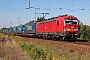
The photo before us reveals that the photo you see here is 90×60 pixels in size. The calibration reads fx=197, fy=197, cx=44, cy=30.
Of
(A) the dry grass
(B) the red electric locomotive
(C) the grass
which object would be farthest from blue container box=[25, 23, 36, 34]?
(C) the grass

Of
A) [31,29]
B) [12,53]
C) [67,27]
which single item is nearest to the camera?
[12,53]

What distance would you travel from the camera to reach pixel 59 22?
2455cm

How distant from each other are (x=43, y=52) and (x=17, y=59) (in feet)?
5.33

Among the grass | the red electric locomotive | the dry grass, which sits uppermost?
the red electric locomotive

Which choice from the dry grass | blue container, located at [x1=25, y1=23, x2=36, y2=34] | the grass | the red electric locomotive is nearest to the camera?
the grass

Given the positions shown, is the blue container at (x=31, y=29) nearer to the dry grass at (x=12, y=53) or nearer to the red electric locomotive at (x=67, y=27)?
the red electric locomotive at (x=67, y=27)

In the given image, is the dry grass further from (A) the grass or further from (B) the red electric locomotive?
(B) the red electric locomotive

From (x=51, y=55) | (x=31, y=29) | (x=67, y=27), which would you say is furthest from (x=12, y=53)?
(x=31, y=29)

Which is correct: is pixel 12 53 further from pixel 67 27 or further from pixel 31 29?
pixel 31 29

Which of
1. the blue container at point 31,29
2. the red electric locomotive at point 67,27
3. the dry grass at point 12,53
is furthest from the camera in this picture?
the blue container at point 31,29

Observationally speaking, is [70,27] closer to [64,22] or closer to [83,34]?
[64,22]

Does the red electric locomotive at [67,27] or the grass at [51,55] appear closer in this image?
the grass at [51,55]

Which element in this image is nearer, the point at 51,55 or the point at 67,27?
the point at 51,55

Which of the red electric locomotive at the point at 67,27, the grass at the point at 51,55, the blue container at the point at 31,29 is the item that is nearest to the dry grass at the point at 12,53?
the grass at the point at 51,55
